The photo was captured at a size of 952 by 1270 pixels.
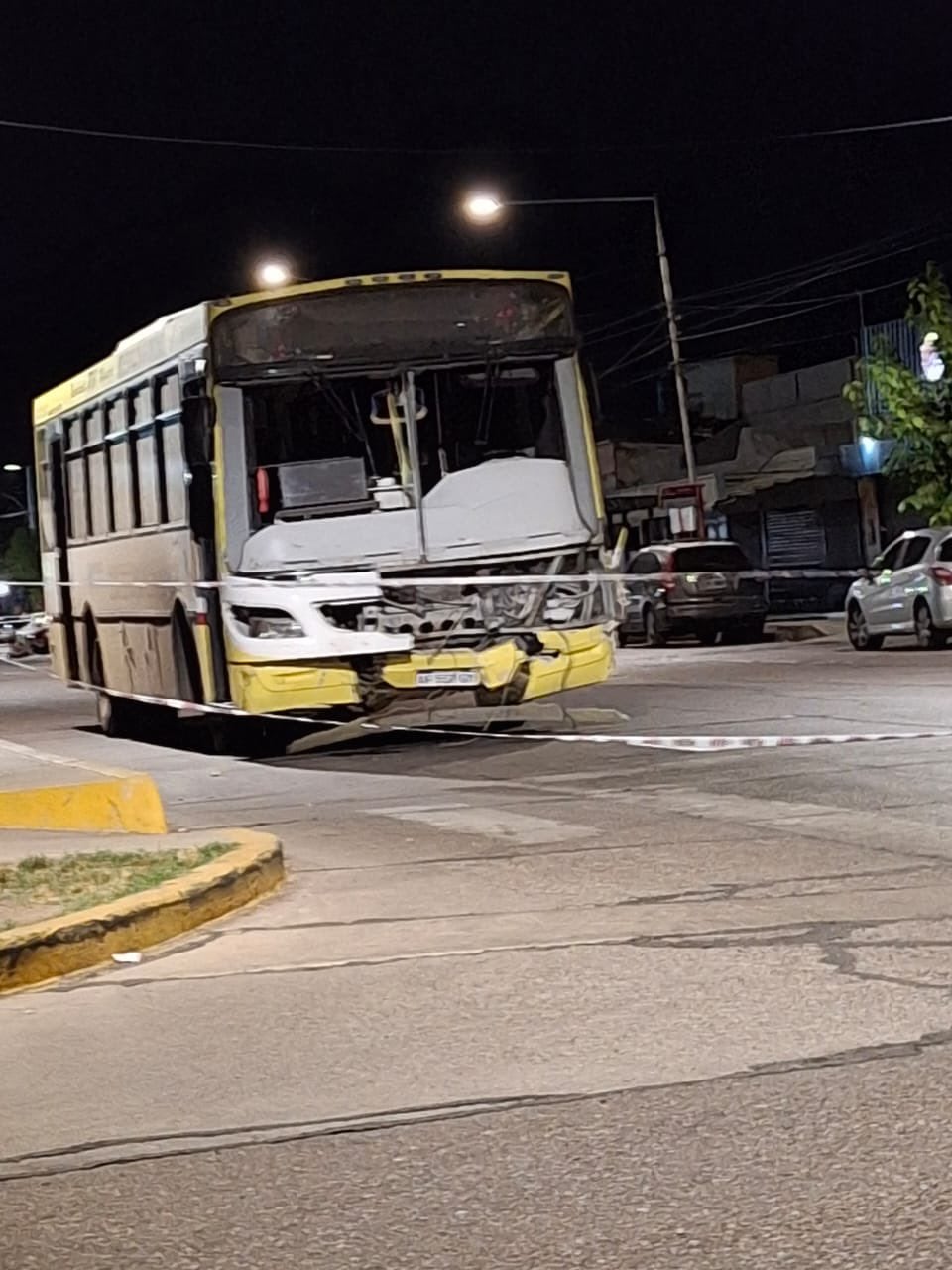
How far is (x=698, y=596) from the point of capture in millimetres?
32375

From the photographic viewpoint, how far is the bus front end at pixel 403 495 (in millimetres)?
15320

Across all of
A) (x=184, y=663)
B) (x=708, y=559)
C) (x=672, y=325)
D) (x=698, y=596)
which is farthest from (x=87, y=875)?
(x=672, y=325)

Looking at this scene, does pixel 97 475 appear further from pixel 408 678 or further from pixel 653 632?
pixel 653 632

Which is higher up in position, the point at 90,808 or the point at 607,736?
the point at 90,808

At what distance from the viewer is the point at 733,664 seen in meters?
25.6

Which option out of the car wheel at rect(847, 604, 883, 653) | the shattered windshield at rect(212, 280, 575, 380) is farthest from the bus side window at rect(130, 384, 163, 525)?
the car wheel at rect(847, 604, 883, 653)

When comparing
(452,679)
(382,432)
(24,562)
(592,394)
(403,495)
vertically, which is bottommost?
(452,679)

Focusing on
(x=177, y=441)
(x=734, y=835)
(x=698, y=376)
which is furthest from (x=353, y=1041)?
(x=698, y=376)

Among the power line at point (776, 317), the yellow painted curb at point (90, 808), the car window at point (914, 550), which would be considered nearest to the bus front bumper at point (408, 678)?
the yellow painted curb at point (90, 808)

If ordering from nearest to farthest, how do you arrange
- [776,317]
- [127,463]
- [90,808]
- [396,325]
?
[90,808] < [396,325] < [127,463] < [776,317]

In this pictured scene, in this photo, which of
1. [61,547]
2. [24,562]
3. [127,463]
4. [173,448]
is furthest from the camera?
[24,562]

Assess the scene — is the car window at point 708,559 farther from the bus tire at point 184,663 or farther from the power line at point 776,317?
the bus tire at point 184,663

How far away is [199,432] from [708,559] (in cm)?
1834

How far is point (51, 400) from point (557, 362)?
7.36 m
